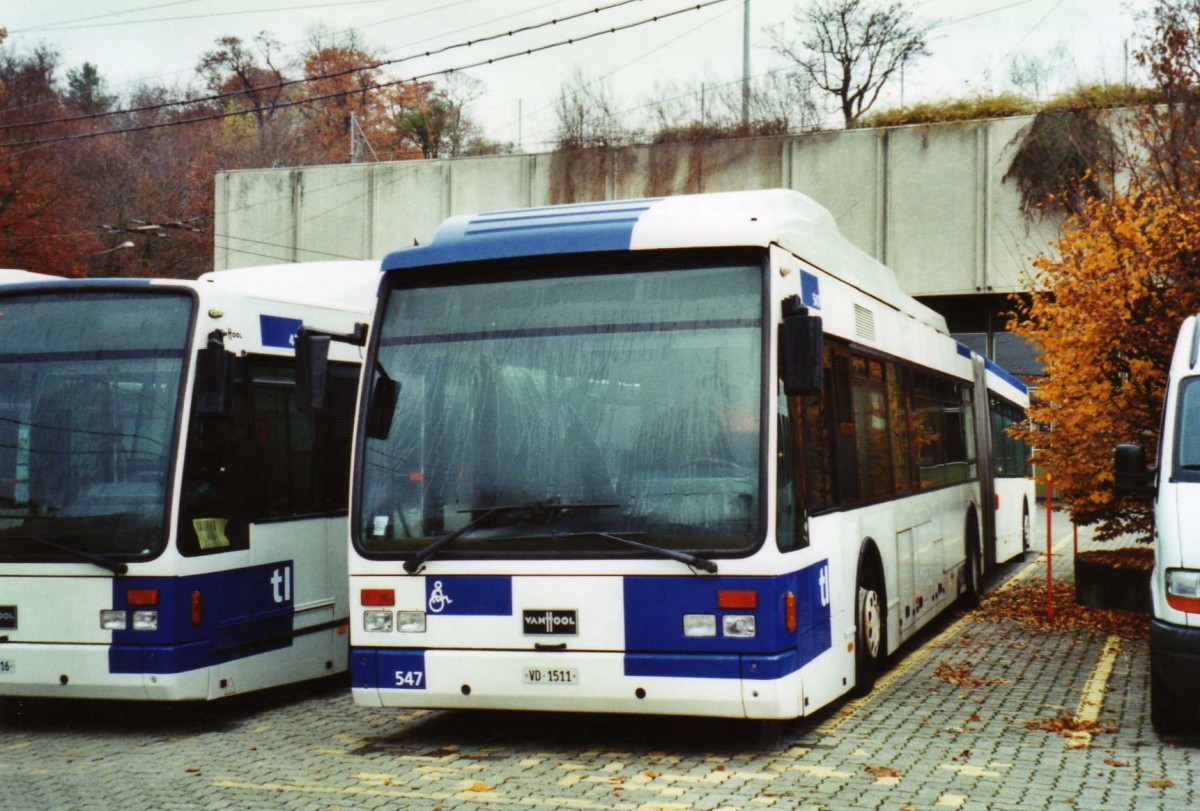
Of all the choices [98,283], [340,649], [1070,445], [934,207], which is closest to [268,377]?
[98,283]

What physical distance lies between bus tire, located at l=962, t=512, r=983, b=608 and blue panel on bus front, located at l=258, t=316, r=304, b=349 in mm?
7636

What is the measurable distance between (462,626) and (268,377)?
3.03m

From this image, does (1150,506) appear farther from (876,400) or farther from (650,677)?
(650,677)

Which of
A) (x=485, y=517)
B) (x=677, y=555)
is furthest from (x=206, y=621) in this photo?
(x=677, y=555)

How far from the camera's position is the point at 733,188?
34.5m

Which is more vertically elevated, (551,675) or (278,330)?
(278,330)

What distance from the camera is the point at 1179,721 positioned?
866 cm

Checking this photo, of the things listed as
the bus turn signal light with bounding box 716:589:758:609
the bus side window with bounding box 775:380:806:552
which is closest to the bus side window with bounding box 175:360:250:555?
the bus turn signal light with bounding box 716:589:758:609

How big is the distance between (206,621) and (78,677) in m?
0.82

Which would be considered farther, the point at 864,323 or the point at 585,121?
the point at 585,121

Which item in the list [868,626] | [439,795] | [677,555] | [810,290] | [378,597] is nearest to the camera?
[439,795]

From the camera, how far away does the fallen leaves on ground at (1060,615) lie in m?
13.9

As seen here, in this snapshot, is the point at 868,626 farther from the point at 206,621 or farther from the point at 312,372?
the point at 206,621

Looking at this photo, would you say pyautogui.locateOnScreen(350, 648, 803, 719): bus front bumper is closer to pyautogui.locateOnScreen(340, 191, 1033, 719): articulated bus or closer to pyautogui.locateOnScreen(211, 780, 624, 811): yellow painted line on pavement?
pyautogui.locateOnScreen(340, 191, 1033, 719): articulated bus
